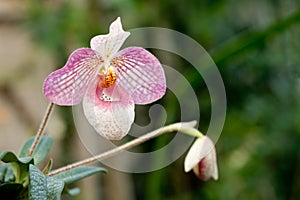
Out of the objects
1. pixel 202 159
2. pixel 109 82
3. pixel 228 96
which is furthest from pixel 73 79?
pixel 228 96

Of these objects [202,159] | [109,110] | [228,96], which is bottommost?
[228,96]

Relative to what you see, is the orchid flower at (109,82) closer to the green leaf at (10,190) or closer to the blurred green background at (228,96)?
the green leaf at (10,190)

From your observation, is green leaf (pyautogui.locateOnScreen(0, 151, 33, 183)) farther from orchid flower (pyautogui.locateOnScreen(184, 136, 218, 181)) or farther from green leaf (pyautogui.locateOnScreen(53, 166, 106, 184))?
orchid flower (pyautogui.locateOnScreen(184, 136, 218, 181))

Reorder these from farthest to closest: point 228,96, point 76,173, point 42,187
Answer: point 228,96 < point 76,173 < point 42,187

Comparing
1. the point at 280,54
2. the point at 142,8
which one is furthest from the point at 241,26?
the point at 142,8

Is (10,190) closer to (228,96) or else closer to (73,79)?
(73,79)

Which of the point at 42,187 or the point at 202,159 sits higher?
the point at 42,187

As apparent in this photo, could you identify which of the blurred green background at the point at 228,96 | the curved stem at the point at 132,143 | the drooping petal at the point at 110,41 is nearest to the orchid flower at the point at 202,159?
the curved stem at the point at 132,143

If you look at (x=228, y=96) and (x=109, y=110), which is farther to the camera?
(x=228, y=96)
